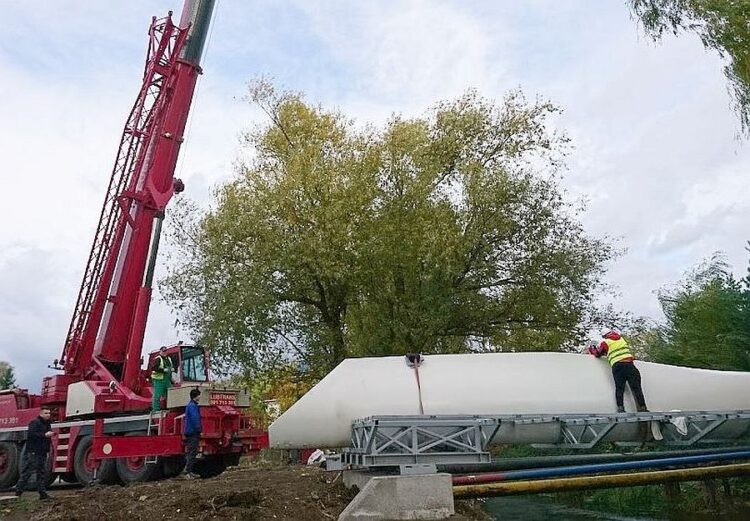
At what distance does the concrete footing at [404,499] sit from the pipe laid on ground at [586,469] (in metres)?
0.32

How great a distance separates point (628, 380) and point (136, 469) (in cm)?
925

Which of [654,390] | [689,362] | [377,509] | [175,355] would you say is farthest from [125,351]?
[689,362]

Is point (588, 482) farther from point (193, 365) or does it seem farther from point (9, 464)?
point (9, 464)

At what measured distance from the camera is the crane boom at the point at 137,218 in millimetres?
13875

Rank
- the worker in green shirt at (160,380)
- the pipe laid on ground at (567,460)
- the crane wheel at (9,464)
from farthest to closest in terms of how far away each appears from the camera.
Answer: the crane wheel at (9,464) < the worker in green shirt at (160,380) < the pipe laid on ground at (567,460)

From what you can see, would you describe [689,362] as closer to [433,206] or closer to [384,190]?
[433,206]

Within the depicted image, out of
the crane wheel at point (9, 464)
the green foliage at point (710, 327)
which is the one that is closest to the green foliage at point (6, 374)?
the crane wheel at point (9, 464)

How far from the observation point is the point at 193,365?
46.6ft

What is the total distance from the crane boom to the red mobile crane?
0.02 meters

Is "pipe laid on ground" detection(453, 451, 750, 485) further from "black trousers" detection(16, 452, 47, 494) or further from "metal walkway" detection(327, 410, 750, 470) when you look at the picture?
"black trousers" detection(16, 452, 47, 494)

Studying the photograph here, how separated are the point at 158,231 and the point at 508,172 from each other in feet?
30.6

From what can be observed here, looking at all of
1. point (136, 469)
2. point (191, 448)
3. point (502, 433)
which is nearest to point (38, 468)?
point (136, 469)

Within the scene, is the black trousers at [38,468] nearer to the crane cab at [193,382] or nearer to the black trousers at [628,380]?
the crane cab at [193,382]

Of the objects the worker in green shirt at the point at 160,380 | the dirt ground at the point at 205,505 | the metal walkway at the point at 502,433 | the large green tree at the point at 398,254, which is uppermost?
the large green tree at the point at 398,254
